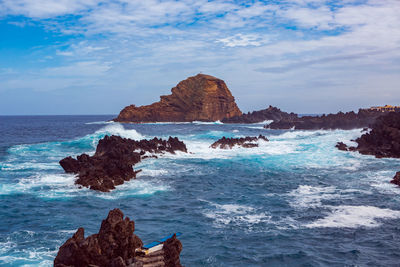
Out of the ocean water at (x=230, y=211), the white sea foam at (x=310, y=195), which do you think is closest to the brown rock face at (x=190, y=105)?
the ocean water at (x=230, y=211)

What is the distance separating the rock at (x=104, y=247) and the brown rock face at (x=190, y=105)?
11125 cm

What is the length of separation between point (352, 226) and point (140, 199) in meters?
9.62

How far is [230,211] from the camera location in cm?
1515

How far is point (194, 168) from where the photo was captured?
26.8m

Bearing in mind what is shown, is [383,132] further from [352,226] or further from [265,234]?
[265,234]

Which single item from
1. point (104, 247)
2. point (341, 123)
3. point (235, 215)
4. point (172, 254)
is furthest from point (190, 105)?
point (104, 247)

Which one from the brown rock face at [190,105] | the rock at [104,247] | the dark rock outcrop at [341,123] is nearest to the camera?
the rock at [104,247]

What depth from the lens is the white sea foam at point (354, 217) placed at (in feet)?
43.7

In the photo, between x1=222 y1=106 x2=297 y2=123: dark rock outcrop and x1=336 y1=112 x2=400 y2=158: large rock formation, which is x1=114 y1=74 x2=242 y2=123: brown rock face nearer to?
x1=222 y1=106 x2=297 y2=123: dark rock outcrop

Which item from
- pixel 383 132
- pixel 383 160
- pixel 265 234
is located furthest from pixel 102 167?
pixel 383 132

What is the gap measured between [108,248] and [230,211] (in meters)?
7.66

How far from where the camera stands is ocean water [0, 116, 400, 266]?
10.8 m

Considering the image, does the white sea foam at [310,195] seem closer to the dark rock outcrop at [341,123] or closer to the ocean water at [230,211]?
the ocean water at [230,211]

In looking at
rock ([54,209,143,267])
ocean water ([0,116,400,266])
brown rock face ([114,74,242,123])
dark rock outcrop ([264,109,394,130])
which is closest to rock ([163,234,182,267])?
rock ([54,209,143,267])
